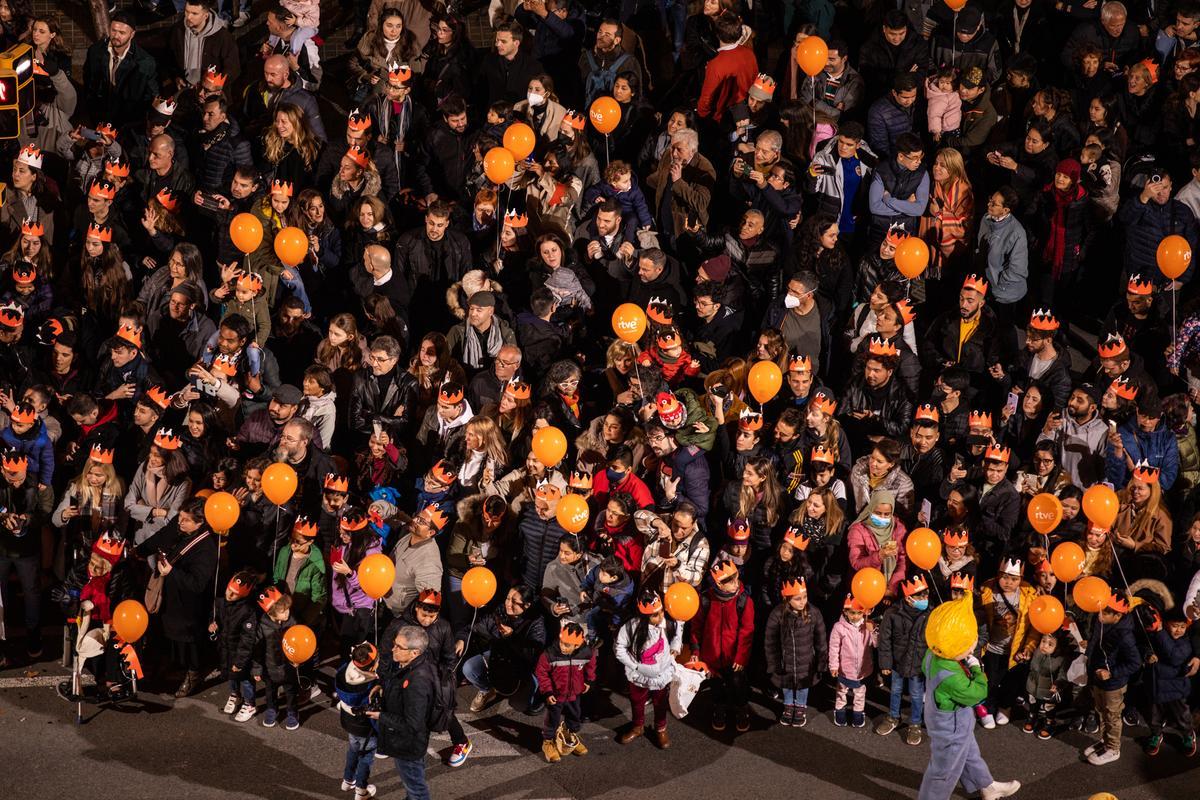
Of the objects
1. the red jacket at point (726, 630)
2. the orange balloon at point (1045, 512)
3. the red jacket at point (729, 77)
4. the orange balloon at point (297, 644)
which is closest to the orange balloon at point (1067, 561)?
the orange balloon at point (1045, 512)

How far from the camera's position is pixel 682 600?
11.9 meters

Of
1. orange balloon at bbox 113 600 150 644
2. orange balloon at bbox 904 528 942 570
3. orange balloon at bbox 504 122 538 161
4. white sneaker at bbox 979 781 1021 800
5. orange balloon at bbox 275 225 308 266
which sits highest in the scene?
orange balloon at bbox 504 122 538 161

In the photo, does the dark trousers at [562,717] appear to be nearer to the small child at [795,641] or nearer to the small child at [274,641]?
the small child at [795,641]

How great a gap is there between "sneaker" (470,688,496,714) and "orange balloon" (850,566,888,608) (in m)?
2.55

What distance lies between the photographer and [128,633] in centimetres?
1216

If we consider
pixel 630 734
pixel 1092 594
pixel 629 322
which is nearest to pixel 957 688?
pixel 1092 594

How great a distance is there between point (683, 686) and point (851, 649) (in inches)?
44.2

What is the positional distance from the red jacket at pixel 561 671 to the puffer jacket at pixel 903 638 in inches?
74.1

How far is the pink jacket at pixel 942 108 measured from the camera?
14820 millimetres

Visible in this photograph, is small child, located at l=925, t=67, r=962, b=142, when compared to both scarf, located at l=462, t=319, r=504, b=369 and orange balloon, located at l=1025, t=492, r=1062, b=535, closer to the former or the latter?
orange balloon, located at l=1025, t=492, r=1062, b=535

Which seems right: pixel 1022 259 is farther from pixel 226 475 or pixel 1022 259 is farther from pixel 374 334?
pixel 226 475

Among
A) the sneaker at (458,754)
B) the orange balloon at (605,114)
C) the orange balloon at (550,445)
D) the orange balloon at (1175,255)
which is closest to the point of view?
the sneaker at (458,754)

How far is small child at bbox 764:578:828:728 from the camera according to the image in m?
12.2

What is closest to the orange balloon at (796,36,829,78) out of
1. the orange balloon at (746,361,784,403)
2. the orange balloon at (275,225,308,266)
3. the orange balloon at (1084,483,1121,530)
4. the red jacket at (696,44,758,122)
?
the red jacket at (696,44,758,122)
